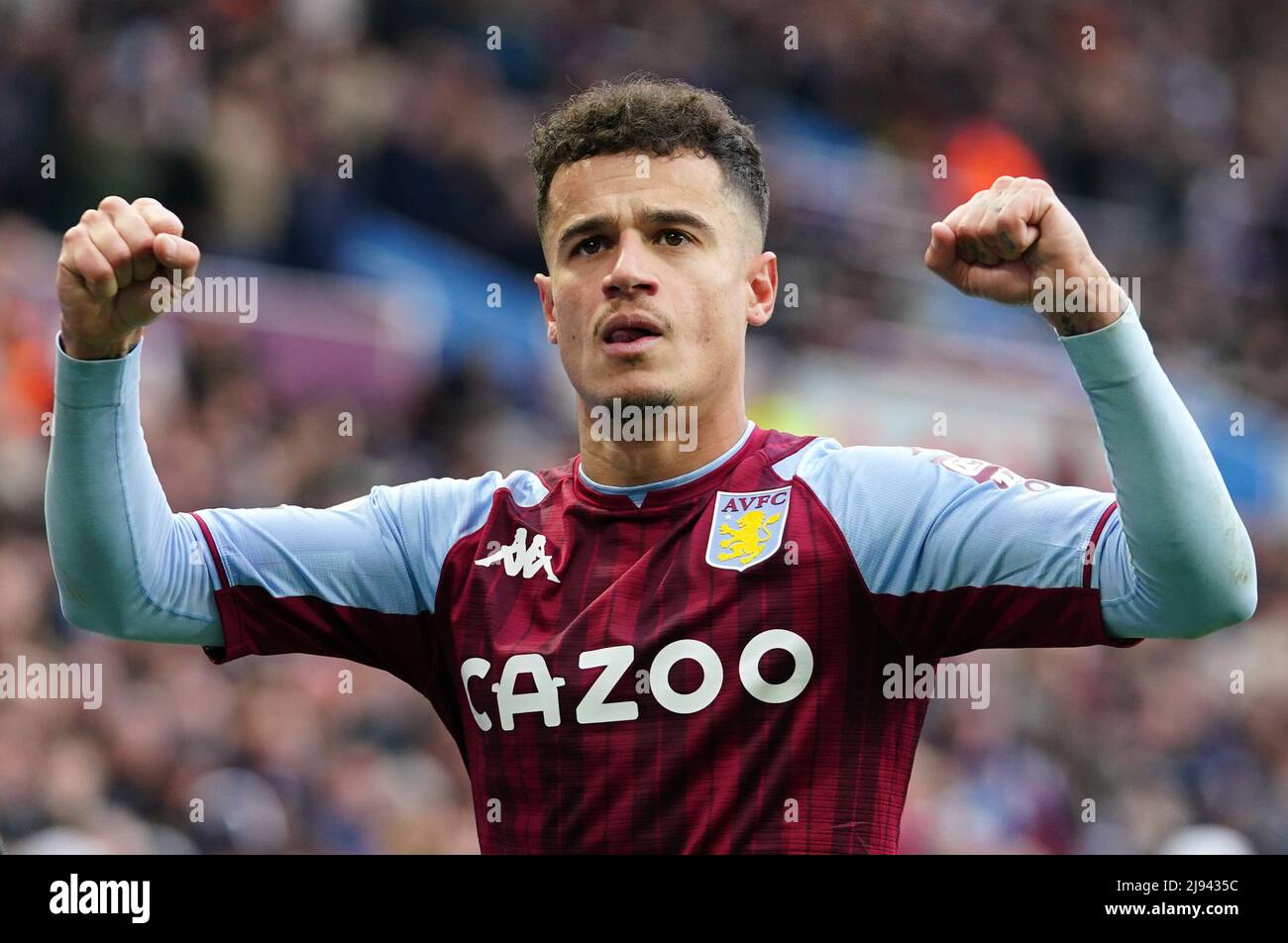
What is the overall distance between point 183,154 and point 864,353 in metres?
4.38

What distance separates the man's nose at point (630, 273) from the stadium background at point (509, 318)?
14.2 feet

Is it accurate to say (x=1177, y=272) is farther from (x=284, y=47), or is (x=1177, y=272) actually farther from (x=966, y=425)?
(x=284, y=47)

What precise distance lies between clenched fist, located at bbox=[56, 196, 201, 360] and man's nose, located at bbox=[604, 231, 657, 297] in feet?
2.72

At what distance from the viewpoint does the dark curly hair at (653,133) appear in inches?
140

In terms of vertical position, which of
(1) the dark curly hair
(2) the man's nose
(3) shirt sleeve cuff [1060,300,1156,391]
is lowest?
(3) shirt sleeve cuff [1060,300,1156,391]

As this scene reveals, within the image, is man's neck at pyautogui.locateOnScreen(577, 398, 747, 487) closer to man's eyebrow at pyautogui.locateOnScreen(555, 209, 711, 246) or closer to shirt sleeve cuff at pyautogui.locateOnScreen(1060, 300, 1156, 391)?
man's eyebrow at pyautogui.locateOnScreen(555, 209, 711, 246)

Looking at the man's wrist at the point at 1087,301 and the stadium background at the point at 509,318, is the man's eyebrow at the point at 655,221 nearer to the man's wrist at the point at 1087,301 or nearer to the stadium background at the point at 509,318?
the man's wrist at the point at 1087,301

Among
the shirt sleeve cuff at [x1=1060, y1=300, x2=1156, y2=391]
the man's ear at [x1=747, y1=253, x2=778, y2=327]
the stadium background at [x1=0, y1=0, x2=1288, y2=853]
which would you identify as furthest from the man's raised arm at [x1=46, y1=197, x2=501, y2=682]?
the stadium background at [x1=0, y1=0, x2=1288, y2=853]

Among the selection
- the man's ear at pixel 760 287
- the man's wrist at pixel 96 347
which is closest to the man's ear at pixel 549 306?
the man's ear at pixel 760 287

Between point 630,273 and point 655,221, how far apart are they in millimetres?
143

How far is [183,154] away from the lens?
9781 millimetres

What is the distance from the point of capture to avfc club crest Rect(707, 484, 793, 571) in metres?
3.28

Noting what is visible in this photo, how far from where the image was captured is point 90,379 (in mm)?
3148
